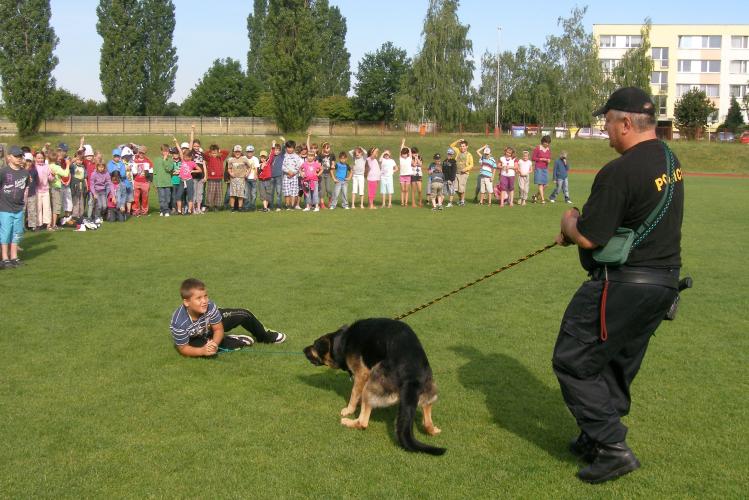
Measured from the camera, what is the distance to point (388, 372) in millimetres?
5324

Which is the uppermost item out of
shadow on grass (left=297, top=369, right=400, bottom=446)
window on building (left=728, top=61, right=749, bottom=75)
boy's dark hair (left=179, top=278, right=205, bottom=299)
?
window on building (left=728, top=61, right=749, bottom=75)

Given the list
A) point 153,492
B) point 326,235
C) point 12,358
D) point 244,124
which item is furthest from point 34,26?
point 153,492

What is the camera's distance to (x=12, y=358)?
7.29 metres

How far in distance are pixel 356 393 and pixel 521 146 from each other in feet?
164

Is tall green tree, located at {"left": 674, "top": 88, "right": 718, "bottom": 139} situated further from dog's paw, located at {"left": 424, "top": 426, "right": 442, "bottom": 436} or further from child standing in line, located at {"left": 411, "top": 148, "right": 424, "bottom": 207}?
dog's paw, located at {"left": 424, "top": 426, "right": 442, "bottom": 436}

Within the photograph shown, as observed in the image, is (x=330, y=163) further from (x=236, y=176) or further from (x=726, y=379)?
(x=726, y=379)

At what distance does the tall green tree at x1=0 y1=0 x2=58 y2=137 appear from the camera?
49.5m

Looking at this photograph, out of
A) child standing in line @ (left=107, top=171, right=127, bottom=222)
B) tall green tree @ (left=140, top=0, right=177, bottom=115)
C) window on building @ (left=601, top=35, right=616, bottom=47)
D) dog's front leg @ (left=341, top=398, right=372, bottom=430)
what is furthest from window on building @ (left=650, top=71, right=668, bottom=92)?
dog's front leg @ (left=341, top=398, right=372, bottom=430)

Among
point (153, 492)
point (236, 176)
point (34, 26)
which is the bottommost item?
point (153, 492)

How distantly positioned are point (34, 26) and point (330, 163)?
37.8 m

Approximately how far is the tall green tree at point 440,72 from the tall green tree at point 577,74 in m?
9.70

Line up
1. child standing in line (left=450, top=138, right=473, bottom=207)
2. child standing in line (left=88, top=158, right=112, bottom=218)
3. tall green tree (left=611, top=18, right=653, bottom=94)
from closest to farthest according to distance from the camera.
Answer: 1. child standing in line (left=88, top=158, right=112, bottom=218)
2. child standing in line (left=450, top=138, right=473, bottom=207)
3. tall green tree (left=611, top=18, right=653, bottom=94)

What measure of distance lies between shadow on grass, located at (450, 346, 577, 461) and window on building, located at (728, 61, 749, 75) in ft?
307

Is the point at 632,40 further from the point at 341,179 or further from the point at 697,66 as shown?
the point at 341,179
